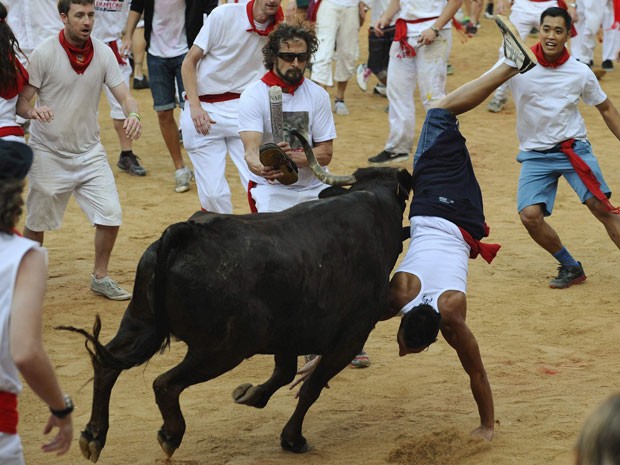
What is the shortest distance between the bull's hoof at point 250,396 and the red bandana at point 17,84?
2.89 metres

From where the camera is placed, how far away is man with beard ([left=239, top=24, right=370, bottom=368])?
7004 mm

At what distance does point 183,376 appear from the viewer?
5281 millimetres

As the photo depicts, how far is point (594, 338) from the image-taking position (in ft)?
25.4

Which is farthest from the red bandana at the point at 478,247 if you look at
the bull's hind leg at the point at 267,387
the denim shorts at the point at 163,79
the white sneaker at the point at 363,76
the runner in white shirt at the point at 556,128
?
the white sneaker at the point at 363,76

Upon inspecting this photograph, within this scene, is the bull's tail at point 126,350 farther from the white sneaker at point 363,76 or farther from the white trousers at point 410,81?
the white sneaker at point 363,76

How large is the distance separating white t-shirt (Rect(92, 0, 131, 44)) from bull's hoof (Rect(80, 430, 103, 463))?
23.0 ft

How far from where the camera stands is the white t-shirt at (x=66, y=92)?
25.7 feet

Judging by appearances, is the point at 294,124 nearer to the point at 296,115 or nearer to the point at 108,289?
the point at 296,115

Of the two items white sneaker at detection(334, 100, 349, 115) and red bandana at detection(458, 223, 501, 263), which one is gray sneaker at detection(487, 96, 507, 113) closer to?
white sneaker at detection(334, 100, 349, 115)

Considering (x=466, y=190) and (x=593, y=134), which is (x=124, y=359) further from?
(x=593, y=134)

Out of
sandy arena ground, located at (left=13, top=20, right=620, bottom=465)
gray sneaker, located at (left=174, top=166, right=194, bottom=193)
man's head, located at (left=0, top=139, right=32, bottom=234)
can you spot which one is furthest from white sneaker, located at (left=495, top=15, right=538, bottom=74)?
gray sneaker, located at (left=174, top=166, right=194, bottom=193)

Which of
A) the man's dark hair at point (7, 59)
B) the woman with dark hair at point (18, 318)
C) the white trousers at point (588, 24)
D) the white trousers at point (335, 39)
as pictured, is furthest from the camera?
the white trousers at point (588, 24)

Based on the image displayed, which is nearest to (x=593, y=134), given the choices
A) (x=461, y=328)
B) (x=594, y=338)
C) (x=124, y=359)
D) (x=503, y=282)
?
(x=503, y=282)

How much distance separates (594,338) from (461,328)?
2.31 m
